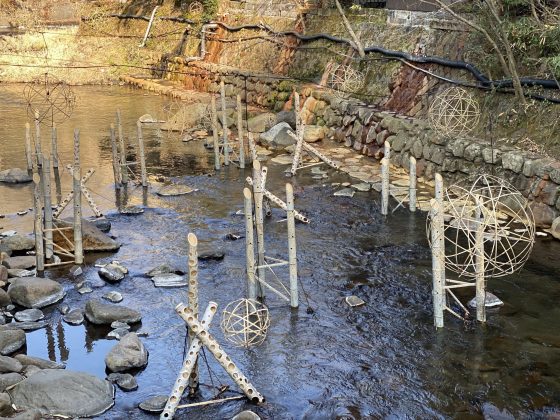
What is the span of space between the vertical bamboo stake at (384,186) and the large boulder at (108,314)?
6.15 metres

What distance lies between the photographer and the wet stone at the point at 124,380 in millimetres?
9641

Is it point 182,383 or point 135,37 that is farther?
point 135,37

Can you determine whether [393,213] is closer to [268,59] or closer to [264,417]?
[264,417]

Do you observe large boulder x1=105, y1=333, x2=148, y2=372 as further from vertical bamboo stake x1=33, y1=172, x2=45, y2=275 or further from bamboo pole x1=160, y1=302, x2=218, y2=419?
vertical bamboo stake x1=33, y1=172, x2=45, y2=275

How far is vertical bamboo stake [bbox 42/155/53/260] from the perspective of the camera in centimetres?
1314

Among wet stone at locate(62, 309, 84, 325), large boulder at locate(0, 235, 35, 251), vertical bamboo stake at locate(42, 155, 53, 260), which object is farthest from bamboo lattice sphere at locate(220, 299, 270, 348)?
large boulder at locate(0, 235, 35, 251)

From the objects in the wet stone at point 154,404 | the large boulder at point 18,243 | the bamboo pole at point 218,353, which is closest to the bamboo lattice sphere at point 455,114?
the large boulder at point 18,243

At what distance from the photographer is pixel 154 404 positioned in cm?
914

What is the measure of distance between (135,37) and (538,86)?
975 inches

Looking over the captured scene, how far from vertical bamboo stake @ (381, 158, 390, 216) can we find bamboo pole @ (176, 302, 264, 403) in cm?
712

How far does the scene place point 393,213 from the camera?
1622 centimetres

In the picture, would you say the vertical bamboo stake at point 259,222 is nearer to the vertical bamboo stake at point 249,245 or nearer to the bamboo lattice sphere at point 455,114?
the vertical bamboo stake at point 249,245

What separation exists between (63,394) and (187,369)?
161cm

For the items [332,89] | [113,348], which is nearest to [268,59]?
[332,89]
